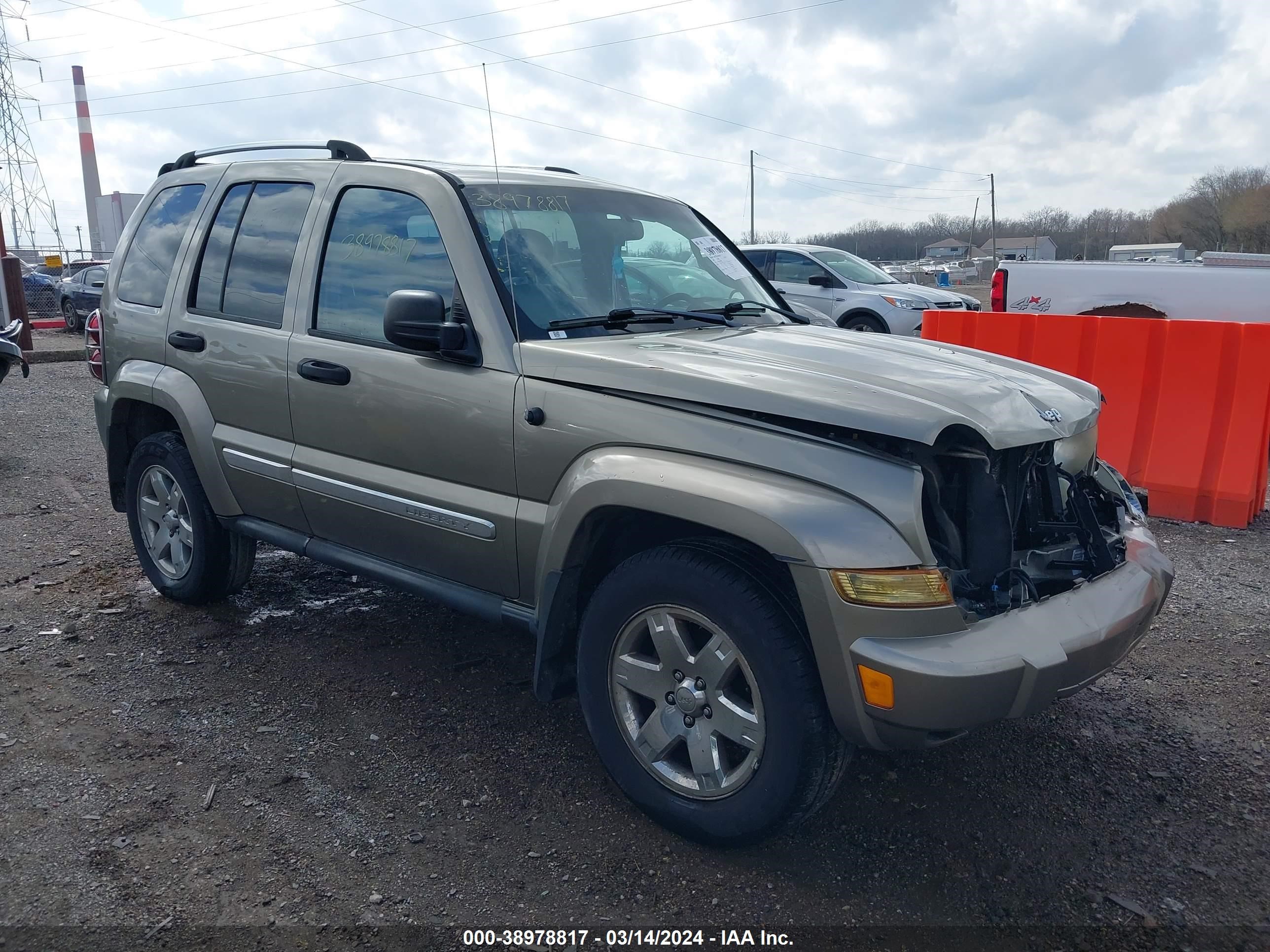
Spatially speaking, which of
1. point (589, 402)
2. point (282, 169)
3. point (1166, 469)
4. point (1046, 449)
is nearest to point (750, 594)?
point (589, 402)

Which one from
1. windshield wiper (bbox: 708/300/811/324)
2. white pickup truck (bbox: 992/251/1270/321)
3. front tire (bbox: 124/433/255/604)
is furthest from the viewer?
white pickup truck (bbox: 992/251/1270/321)

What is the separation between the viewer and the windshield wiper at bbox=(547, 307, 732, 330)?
3439 millimetres

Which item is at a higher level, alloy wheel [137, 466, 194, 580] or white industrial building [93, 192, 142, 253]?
white industrial building [93, 192, 142, 253]

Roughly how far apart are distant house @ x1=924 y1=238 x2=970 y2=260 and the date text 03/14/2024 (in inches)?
4306

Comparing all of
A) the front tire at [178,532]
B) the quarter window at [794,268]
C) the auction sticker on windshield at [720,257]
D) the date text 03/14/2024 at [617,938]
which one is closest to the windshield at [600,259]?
the auction sticker on windshield at [720,257]

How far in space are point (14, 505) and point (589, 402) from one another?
5.69 m

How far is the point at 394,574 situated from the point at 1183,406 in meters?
5.08

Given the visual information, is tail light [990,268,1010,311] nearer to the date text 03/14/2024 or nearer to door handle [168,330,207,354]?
door handle [168,330,207,354]

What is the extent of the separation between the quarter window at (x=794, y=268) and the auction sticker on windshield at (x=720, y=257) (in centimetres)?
1042

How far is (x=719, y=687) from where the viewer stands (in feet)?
9.22

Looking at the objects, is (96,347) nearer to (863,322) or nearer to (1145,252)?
(863,322)

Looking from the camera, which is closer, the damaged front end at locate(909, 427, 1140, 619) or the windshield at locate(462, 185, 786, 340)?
the damaged front end at locate(909, 427, 1140, 619)

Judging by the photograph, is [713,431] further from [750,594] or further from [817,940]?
[817,940]

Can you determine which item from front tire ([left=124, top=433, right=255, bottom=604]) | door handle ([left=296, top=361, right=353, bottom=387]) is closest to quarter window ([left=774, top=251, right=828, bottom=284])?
front tire ([left=124, top=433, right=255, bottom=604])
